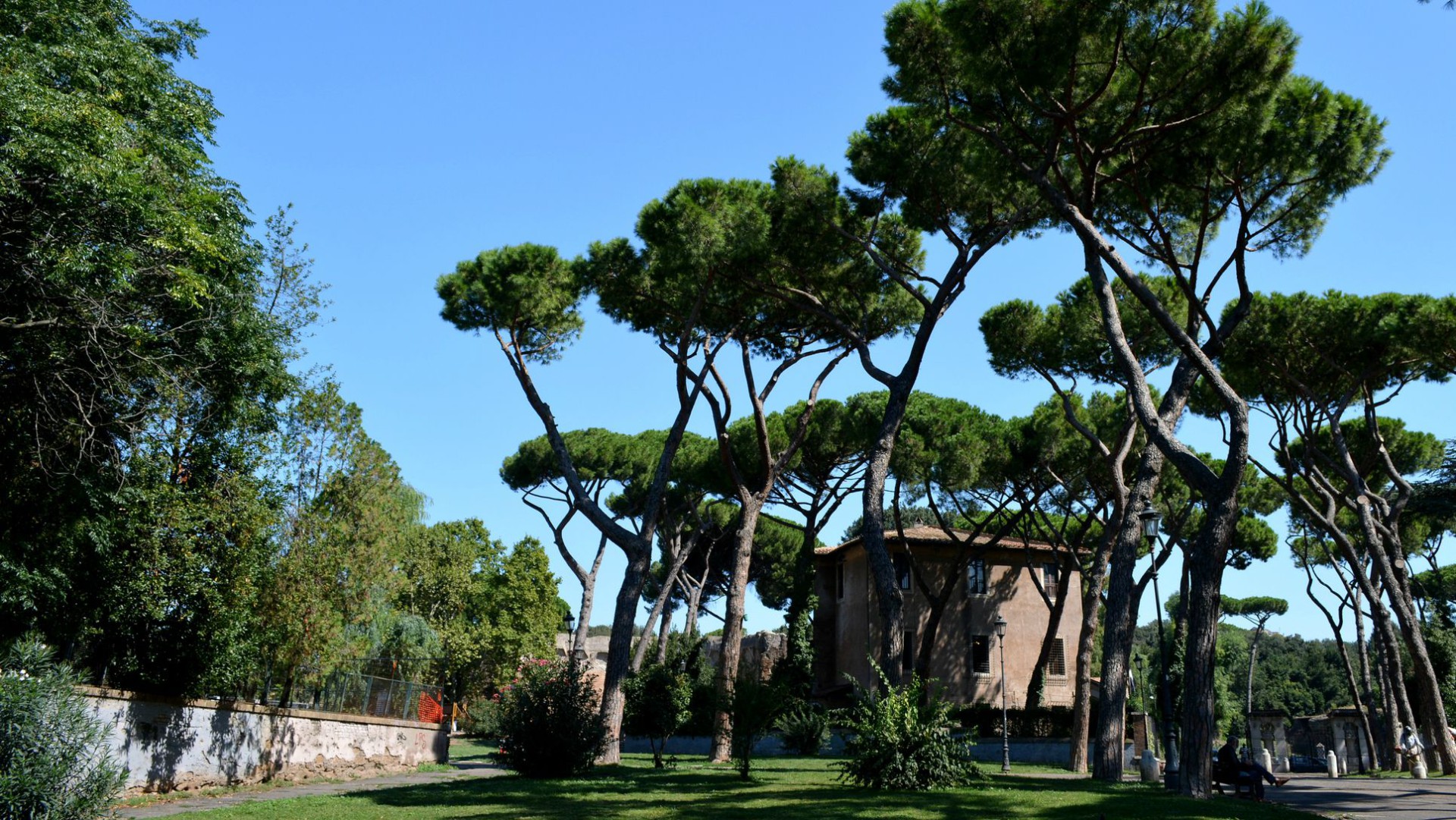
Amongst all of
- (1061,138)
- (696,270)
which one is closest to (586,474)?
(696,270)

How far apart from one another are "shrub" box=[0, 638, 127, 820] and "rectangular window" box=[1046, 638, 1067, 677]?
31.8 m

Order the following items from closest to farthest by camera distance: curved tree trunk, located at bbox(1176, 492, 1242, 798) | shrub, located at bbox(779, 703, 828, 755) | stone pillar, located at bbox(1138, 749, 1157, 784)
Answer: curved tree trunk, located at bbox(1176, 492, 1242, 798) → stone pillar, located at bbox(1138, 749, 1157, 784) → shrub, located at bbox(779, 703, 828, 755)

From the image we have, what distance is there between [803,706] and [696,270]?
8117 millimetres

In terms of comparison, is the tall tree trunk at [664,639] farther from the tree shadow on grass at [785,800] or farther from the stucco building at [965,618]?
the tree shadow on grass at [785,800]

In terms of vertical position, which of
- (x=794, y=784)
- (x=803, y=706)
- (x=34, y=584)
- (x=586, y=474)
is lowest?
(x=794, y=784)

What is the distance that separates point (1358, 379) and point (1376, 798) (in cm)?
979

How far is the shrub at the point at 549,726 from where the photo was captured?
1543 cm

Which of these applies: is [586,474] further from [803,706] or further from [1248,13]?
[1248,13]

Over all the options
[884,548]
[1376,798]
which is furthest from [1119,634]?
[1376,798]

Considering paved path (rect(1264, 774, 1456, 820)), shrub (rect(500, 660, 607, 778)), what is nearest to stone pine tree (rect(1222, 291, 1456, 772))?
paved path (rect(1264, 774, 1456, 820))

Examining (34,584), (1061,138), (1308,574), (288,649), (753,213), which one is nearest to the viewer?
(34,584)

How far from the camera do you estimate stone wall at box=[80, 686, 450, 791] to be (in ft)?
43.3

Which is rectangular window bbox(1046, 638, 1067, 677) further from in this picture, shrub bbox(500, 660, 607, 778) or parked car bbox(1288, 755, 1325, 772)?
shrub bbox(500, 660, 607, 778)

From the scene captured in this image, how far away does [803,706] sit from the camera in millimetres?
16734
